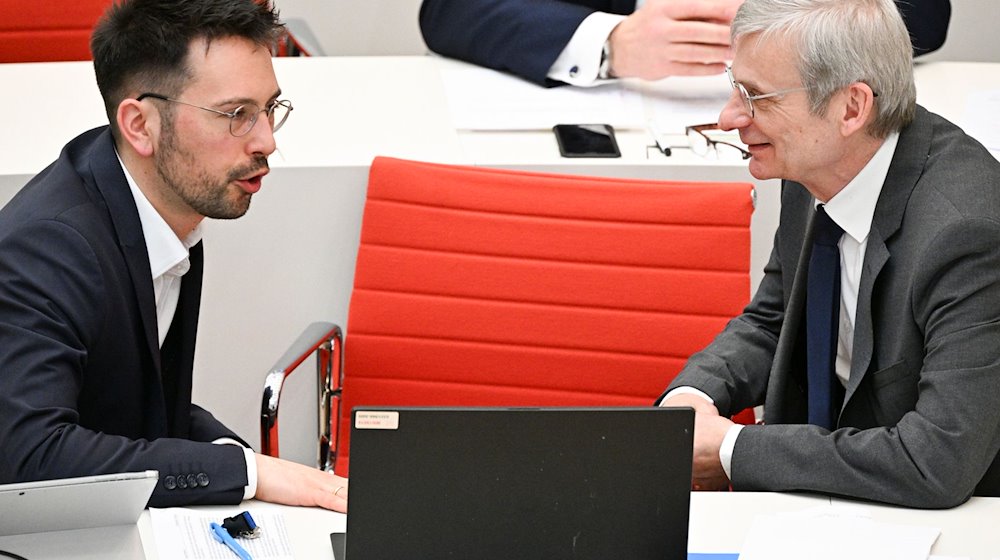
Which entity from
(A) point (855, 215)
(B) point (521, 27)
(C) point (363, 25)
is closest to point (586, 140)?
(B) point (521, 27)

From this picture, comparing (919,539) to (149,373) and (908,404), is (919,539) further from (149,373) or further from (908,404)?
(149,373)

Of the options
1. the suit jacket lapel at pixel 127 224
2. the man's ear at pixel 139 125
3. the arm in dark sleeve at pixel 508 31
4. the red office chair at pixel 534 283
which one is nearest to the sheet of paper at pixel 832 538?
the red office chair at pixel 534 283

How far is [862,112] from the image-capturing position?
2.01m

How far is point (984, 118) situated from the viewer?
9.75ft

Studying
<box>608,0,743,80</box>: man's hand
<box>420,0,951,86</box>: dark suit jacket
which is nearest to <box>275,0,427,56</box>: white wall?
<box>420,0,951,86</box>: dark suit jacket

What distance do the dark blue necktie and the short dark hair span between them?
0.98m

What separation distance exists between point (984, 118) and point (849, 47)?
114cm

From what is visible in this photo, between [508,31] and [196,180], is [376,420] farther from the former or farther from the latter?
[508,31]

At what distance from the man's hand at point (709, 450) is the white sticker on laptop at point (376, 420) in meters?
0.71

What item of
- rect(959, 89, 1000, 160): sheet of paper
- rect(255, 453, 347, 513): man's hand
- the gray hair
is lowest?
rect(255, 453, 347, 513): man's hand

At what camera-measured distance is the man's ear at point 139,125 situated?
2.03m

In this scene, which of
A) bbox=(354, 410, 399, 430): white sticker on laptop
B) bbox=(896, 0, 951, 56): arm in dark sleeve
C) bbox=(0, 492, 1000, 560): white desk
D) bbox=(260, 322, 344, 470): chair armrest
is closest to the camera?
bbox=(354, 410, 399, 430): white sticker on laptop

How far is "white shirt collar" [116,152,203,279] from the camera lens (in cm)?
205

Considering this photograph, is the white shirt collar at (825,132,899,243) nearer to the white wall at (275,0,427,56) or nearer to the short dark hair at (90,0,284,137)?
the short dark hair at (90,0,284,137)
